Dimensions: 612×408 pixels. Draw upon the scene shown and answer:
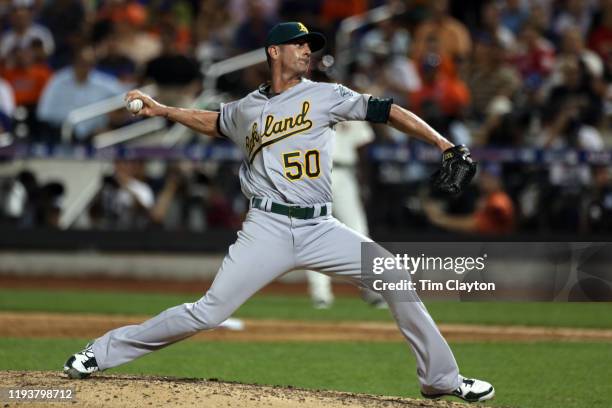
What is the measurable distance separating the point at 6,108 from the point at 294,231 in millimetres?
9279

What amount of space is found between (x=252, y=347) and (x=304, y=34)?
3671 millimetres

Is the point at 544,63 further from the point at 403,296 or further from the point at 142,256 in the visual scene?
Answer: the point at 403,296

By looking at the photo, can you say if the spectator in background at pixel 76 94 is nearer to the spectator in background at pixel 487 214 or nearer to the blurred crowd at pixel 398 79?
the blurred crowd at pixel 398 79

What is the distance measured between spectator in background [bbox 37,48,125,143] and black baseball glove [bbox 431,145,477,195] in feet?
31.6

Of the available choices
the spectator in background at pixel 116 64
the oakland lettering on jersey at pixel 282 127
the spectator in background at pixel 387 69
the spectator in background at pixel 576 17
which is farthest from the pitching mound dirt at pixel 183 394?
the spectator in background at pixel 576 17

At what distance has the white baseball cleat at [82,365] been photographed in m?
5.77

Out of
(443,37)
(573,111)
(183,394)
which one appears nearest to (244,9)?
(443,37)

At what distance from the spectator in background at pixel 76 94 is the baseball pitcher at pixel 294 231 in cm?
908

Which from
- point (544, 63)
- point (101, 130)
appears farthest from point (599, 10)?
point (101, 130)

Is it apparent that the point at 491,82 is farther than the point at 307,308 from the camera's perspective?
Yes

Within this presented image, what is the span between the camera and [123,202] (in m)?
13.7

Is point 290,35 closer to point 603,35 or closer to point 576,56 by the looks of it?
point 576,56

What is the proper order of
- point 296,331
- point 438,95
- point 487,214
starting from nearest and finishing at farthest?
point 296,331 → point 487,214 → point 438,95

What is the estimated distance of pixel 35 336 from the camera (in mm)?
9219
